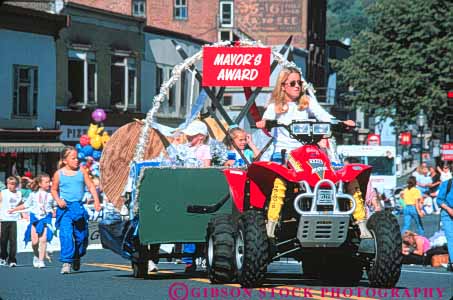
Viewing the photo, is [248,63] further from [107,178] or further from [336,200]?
[336,200]

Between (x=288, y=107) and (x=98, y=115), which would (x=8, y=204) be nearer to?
(x=288, y=107)

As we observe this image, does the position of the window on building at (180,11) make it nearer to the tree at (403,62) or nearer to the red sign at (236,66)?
the tree at (403,62)

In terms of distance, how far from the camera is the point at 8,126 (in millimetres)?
40781

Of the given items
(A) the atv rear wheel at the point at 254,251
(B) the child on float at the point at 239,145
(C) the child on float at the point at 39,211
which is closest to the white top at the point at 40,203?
(C) the child on float at the point at 39,211

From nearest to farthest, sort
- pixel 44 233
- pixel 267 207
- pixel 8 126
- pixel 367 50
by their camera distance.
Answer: pixel 267 207 < pixel 44 233 < pixel 8 126 < pixel 367 50

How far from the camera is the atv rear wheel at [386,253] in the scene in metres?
11.0

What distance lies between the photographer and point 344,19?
9356cm

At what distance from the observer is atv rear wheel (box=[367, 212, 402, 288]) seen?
35.9ft

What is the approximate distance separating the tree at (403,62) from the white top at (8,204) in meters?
35.4

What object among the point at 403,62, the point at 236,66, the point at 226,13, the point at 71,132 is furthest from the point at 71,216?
the point at 226,13

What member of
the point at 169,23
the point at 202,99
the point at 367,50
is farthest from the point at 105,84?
the point at 202,99

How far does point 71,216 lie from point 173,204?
7.97 feet

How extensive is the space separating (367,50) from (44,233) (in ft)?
132

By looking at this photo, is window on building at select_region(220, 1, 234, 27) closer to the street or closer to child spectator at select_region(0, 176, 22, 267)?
child spectator at select_region(0, 176, 22, 267)
